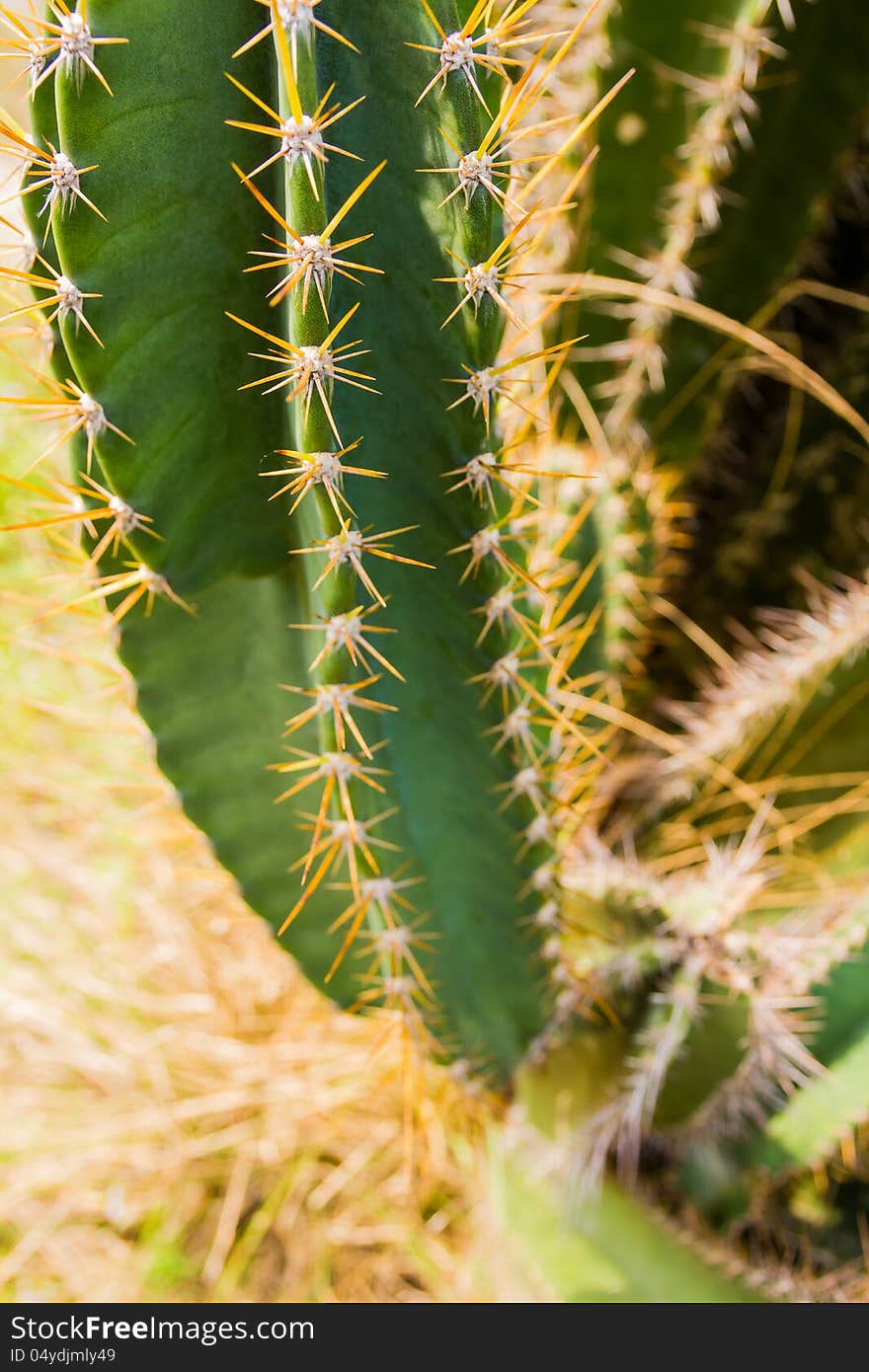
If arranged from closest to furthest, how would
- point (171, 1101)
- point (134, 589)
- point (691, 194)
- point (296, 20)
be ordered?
1. point (296, 20)
2. point (134, 589)
3. point (691, 194)
4. point (171, 1101)

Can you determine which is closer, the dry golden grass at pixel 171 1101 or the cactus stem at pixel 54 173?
the cactus stem at pixel 54 173

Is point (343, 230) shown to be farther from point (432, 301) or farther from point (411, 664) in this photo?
point (411, 664)

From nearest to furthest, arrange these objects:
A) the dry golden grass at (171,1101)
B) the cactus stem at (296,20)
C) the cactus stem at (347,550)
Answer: the cactus stem at (296,20) → the cactus stem at (347,550) → the dry golden grass at (171,1101)

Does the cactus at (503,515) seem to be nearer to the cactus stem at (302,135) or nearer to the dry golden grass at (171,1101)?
the cactus stem at (302,135)

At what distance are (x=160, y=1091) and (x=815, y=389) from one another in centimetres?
123

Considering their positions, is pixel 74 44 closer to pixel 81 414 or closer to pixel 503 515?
pixel 81 414

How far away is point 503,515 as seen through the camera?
74 cm

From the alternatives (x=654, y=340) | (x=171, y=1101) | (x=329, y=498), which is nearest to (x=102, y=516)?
(x=329, y=498)

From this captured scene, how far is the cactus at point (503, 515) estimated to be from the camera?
62 cm

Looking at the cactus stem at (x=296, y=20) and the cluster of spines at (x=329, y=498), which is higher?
the cactus stem at (x=296, y=20)

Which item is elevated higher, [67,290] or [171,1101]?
[67,290]

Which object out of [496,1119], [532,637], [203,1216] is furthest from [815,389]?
[203,1216]

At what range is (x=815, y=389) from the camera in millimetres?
1195

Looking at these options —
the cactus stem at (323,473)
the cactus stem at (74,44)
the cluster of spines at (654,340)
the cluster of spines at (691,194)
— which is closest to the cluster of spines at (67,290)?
the cactus stem at (74,44)
